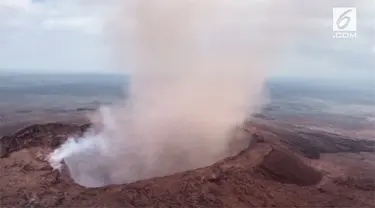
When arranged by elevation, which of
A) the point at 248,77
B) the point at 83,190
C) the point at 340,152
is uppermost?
the point at 248,77

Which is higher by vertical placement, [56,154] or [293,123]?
[56,154]

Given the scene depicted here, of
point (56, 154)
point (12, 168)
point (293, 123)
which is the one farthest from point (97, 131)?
point (293, 123)

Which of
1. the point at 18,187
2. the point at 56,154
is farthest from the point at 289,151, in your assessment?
the point at 18,187

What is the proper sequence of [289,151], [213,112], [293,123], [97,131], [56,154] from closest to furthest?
1. [56,154]
2. [289,151]
3. [97,131]
4. [213,112]
5. [293,123]

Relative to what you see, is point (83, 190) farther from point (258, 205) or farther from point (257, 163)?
point (257, 163)

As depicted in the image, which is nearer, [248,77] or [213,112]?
[213,112]

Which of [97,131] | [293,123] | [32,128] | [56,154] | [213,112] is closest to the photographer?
[56,154]
